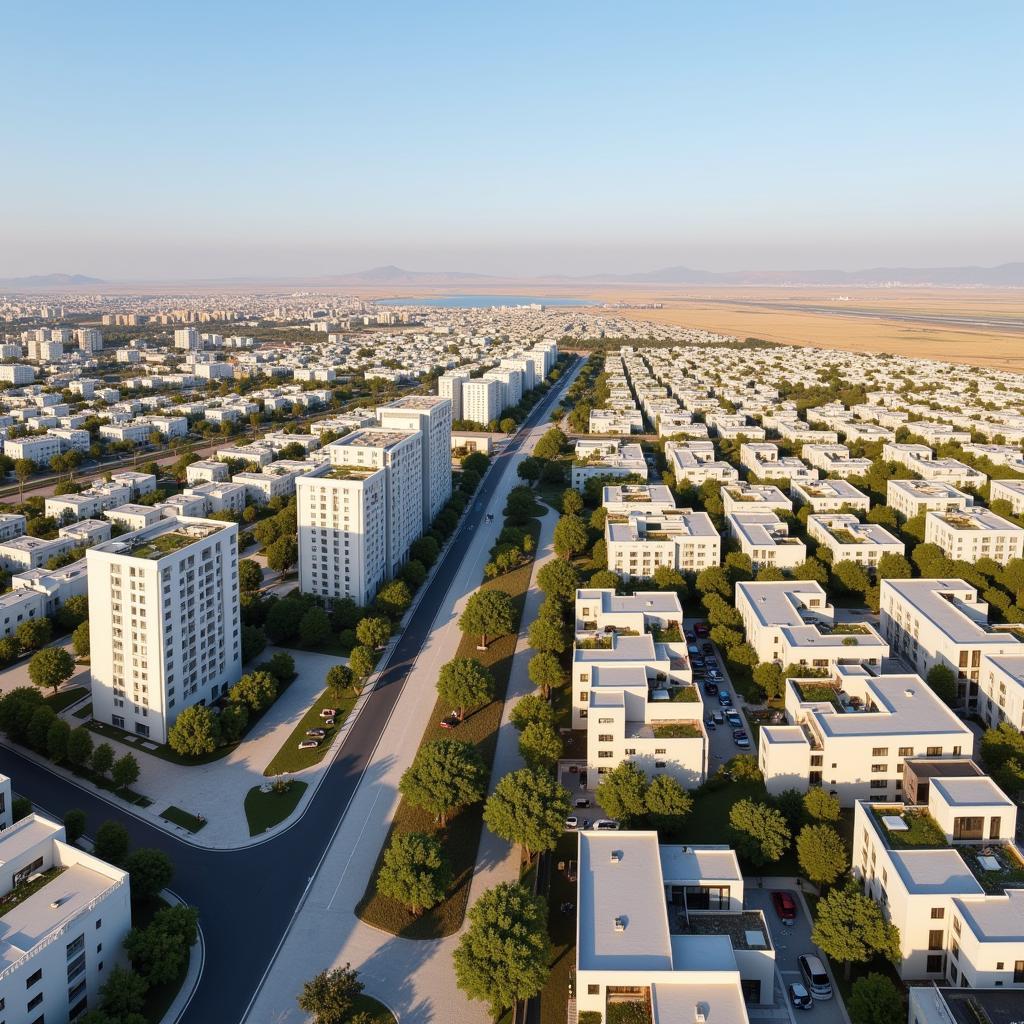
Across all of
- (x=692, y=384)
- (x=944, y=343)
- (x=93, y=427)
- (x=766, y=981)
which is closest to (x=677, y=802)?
(x=766, y=981)

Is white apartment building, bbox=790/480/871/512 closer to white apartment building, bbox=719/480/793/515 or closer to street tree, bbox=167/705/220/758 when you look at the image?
white apartment building, bbox=719/480/793/515

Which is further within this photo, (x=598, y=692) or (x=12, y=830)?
(x=598, y=692)

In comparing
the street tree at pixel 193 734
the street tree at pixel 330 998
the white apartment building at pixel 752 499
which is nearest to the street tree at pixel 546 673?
the street tree at pixel 193 734

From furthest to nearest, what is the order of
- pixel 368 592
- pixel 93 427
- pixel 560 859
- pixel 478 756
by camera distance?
pixel 93 427 < pixel 368 592 < pixel 478 756 < pixel 560 859

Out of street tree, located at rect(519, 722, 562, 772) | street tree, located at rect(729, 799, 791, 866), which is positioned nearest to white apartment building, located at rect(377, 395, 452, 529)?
street tree, located at rect(519, 722, 562, 772)

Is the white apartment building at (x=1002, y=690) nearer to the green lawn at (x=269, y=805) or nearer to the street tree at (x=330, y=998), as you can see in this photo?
the street tree at (x=330, y=998)

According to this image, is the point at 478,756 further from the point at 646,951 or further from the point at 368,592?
the point at 368,592

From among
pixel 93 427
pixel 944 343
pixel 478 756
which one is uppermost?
pixel 944 343
